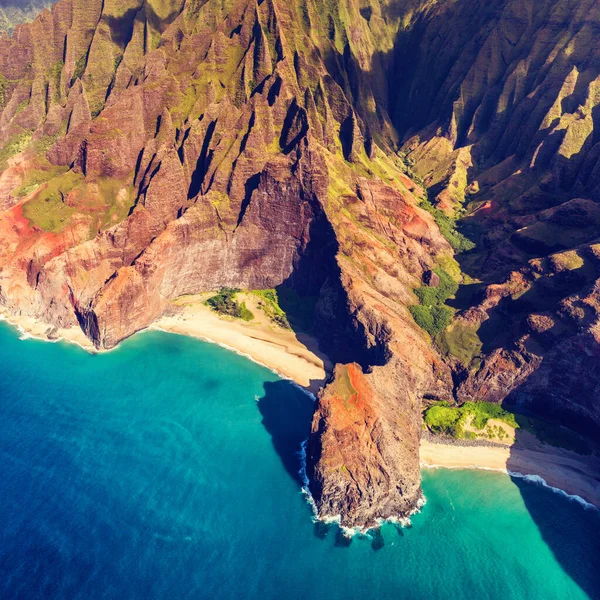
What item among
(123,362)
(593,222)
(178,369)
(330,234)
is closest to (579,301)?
(593,222)

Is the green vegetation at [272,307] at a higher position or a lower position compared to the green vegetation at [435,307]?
lower

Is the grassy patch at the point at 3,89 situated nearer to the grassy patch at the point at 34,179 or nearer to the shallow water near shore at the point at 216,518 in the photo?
the grassy patch at the point at 34,179

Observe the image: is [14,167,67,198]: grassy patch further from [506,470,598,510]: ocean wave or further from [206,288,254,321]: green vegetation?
[506,470,598,510]: ocean wave

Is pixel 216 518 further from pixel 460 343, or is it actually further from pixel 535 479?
pixel 460 343

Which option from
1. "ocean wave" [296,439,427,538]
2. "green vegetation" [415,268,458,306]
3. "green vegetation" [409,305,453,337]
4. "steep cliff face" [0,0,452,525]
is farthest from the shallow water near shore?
"green vegetation" [415,268,458,306]

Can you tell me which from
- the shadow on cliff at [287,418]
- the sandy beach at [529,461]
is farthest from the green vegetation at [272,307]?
the sandy beach at [529,461]

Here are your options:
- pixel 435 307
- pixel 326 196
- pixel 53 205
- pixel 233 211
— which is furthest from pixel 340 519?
pixel 53 205

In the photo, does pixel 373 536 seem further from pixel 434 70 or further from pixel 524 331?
pixel 434 70
